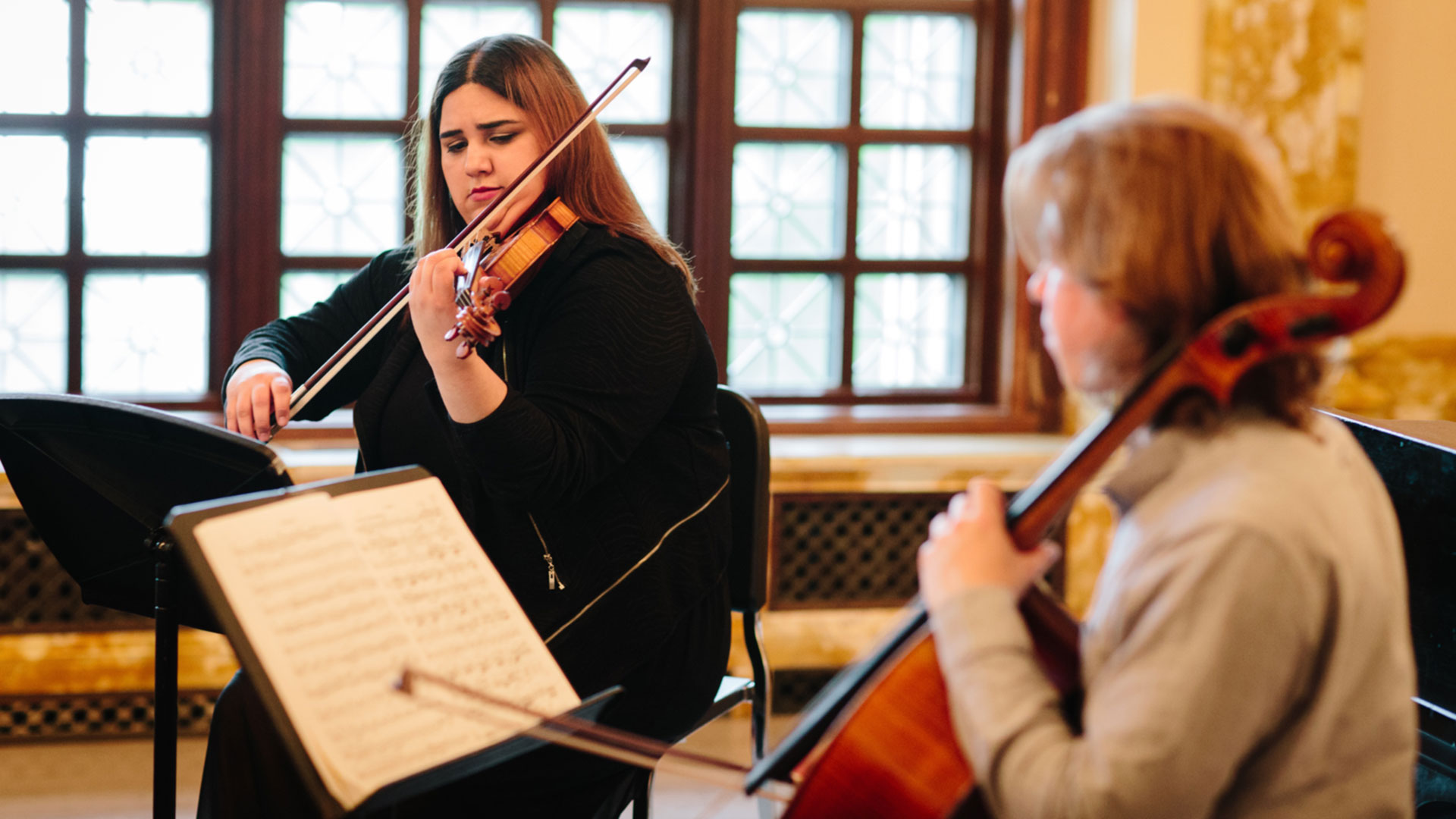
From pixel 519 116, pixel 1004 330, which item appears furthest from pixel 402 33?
pixel 1004 330

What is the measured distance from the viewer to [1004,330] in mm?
3143

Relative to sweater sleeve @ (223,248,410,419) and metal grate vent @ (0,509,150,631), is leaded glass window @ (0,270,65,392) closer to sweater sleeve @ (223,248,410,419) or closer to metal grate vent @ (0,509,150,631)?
metal grate vent @ (0,509,150,631)

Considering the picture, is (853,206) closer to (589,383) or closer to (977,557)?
(589,383)

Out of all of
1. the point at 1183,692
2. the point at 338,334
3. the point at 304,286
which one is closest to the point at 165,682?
the point at 338,334

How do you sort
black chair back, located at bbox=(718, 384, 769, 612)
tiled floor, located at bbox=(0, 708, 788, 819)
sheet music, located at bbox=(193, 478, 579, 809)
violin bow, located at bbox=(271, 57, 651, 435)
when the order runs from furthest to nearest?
tiled floor, located at bbox=(0, 708, 788, 819) → black chair back, located at bbox=(718, 384, 769, 612) → violin bow, located at bbox=(271, 57, 651, 435) → sheet music, located at bbox=(193, 478, 579, 809)

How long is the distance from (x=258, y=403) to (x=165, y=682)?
47 cm

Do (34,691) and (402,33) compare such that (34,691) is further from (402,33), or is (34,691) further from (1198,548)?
(1198,548)

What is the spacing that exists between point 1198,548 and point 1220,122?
280 mm

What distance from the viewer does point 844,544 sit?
2887mm

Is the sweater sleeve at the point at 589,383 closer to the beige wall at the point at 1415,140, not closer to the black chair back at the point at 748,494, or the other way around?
the black chair back at the point at 748,494

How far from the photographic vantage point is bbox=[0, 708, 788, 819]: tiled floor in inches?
92.3

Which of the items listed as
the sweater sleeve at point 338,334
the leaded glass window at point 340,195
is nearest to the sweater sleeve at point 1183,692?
the sweater sleeve at point 338,334

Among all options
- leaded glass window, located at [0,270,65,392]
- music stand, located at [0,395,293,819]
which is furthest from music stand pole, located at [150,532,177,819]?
leaded glass window, located at [0,270,65,392]

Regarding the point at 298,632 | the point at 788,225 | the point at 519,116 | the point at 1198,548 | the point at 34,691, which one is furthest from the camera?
the point at 788,225
